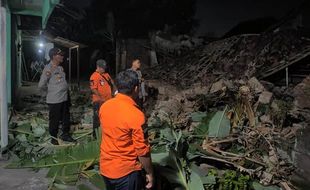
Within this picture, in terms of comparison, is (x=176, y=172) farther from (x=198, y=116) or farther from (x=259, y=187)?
(x=198, y=116)

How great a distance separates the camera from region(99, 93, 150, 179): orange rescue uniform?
359cm

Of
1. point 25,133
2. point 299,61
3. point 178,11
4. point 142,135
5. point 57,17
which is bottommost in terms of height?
point 25,133

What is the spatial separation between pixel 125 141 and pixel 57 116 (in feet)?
14.5

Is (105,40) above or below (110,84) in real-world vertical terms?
above

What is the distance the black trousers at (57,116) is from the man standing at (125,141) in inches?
162

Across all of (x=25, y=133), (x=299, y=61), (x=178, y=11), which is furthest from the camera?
(x=178, y=11)

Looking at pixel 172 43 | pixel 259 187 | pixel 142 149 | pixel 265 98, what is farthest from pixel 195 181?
pixel 172 43

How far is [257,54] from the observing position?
13.4m

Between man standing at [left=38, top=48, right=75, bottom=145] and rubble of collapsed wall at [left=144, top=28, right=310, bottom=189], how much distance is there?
6.09ft

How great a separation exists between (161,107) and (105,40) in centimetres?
2635

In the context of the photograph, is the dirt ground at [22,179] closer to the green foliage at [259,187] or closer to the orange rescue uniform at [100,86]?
the orange rescue uniform at [100,86]

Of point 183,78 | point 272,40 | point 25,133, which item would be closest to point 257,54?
point 272,40

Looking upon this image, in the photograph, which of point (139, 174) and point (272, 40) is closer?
point (139, 174)

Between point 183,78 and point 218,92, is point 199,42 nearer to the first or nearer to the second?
point 183,78
